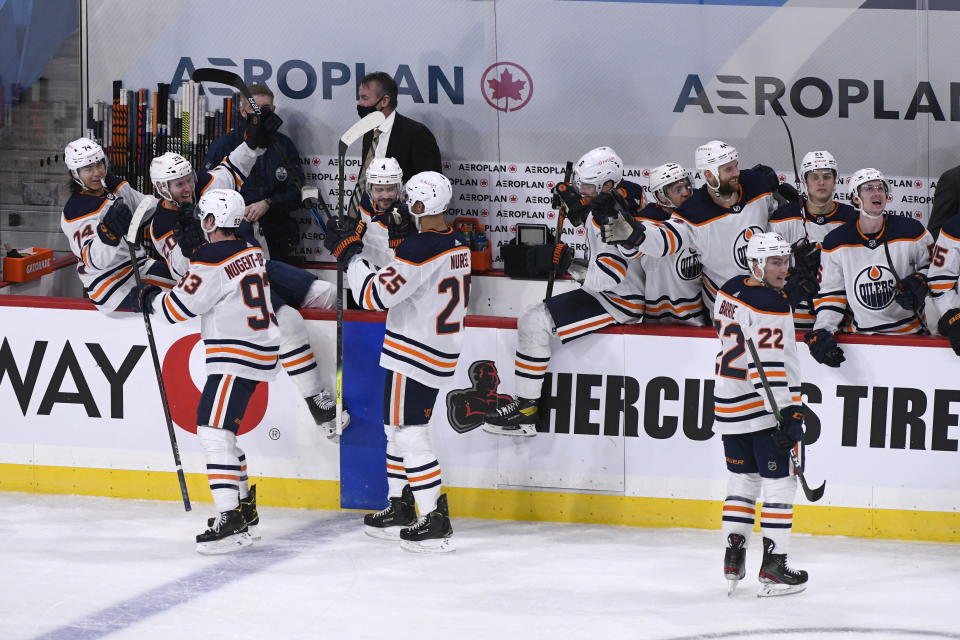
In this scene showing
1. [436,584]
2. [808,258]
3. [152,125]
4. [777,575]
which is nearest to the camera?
[777,575]

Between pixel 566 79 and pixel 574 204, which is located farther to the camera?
pixel 566 79

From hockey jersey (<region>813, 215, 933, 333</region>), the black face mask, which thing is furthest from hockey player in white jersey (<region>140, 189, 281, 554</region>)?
hockey jersey (<region>813, 215, 933, 333</region>)

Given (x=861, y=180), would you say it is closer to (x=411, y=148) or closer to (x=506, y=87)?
(x=506, y=87)

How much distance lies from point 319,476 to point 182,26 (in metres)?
2.78

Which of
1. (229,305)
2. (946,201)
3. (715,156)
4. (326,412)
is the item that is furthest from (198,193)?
(946,201)

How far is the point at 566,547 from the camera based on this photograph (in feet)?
20.2

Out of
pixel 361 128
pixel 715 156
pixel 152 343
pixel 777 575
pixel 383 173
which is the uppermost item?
pixel 361 128

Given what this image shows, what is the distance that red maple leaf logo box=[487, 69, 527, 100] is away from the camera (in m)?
7.69

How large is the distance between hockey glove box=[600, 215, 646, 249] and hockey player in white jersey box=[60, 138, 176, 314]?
2089mm

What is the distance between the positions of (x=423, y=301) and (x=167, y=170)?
1.37 m

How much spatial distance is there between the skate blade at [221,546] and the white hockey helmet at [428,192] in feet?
5.00

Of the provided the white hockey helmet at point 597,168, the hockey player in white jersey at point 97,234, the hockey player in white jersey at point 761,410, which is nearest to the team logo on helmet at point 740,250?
the white hockey helmet at point 597,168

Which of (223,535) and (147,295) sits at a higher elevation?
(147,295)

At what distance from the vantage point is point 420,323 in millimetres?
5969
